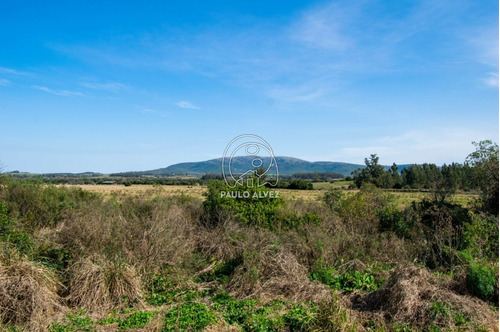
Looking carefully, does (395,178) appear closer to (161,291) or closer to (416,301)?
(416,301)

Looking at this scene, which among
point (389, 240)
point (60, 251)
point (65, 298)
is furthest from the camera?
point (389, 240)

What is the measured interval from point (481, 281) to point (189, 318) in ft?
17.2

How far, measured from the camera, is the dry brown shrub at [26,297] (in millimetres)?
5344

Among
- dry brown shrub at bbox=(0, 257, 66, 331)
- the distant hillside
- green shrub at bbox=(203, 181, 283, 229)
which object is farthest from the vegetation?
the distant hillside

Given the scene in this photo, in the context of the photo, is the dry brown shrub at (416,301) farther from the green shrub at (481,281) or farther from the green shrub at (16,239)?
the green shrub at (16,239)

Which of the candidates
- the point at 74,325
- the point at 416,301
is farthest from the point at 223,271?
the point at 416,301

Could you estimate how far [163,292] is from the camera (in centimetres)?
692

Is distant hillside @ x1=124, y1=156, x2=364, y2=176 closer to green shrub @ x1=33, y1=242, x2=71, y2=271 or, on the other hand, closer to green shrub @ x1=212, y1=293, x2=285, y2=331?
green shrub @ x1=33, y1=242, x2=71, y2=271

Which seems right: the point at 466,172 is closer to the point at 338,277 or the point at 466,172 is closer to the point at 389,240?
the point at 389,240

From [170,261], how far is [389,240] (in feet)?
20.9

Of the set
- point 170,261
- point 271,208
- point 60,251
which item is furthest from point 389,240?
point 60,251

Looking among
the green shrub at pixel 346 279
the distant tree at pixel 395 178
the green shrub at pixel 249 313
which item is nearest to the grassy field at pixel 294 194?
the green shrub at pixel 346 279

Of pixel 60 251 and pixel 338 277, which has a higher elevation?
pixel 60 251

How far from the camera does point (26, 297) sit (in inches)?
217
